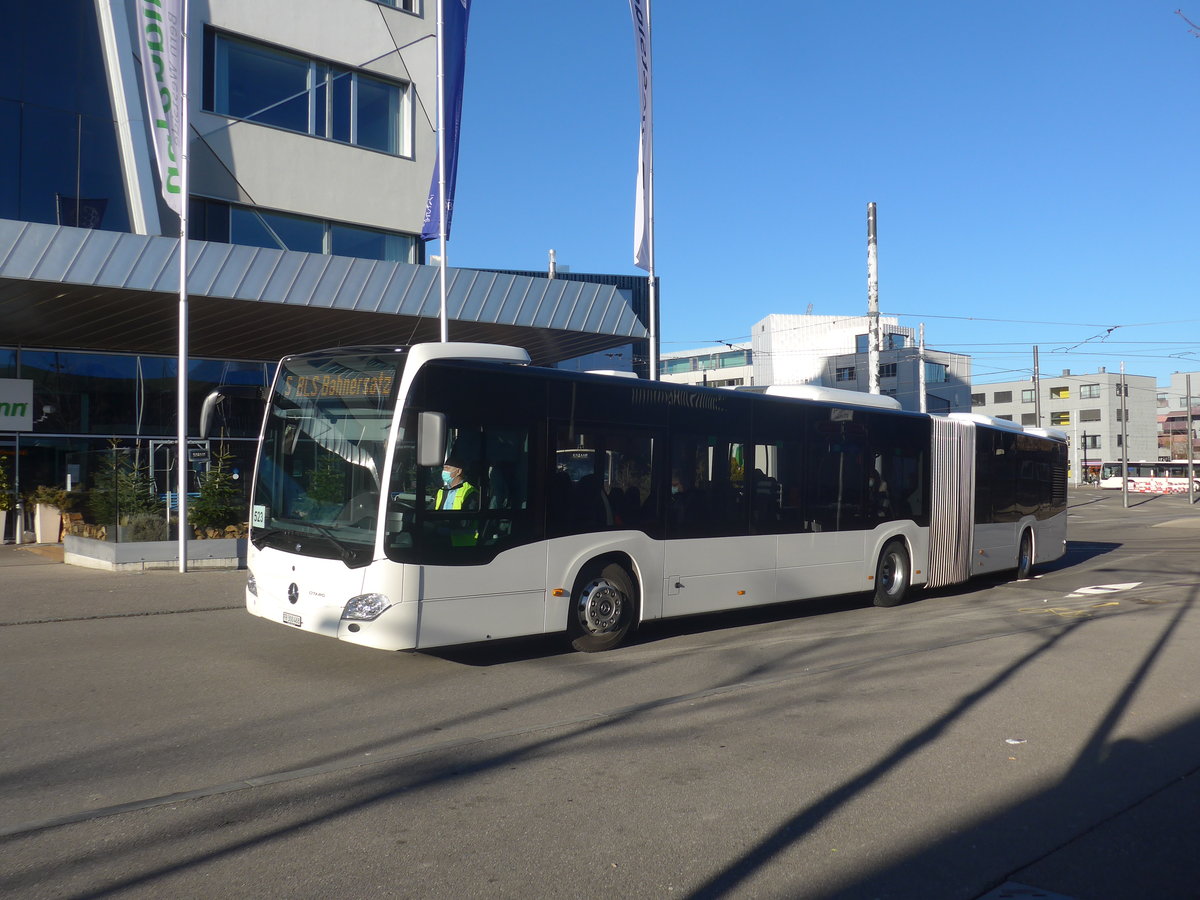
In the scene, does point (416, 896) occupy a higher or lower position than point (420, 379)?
lower

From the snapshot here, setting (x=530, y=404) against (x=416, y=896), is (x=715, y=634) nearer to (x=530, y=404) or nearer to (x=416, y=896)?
(x=530, y=404)

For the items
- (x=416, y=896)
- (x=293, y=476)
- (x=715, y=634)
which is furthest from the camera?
(x=715, y=634)

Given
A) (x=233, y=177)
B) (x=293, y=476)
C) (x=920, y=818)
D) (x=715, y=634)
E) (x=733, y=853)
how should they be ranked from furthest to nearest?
(x=233, y=177) < (x=715, y=634) < (x=293, y=476) < (x=920, y=818) < (x=733, y=853)

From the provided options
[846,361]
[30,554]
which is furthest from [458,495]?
[846,361]

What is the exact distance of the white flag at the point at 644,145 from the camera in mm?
19266

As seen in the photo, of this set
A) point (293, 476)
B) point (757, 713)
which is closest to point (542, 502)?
point (293, 476)

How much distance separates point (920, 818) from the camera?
5156mm

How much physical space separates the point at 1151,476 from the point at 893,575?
91135 millimetres

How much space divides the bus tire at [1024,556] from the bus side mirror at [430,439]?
1294 cm

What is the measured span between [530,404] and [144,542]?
9286 millimetres

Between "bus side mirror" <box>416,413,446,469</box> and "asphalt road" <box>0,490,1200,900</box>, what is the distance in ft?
6.06

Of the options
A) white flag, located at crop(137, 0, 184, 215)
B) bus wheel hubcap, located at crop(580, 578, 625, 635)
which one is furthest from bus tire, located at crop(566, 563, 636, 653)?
white flag, located at crop(137, 0, 184, 215)

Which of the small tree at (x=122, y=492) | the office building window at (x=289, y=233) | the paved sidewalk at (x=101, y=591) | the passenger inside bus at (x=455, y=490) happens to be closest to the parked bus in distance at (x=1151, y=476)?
the office building window at (x=289, y=233)

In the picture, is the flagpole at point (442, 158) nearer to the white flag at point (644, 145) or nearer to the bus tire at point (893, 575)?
the white flag at point (644, 145)
